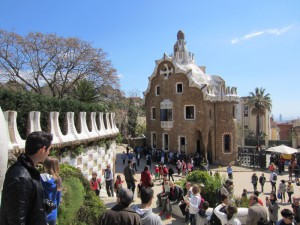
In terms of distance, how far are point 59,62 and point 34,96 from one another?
14807mm

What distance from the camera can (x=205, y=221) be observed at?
7.39m

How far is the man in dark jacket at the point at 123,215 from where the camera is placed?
336 centimetres

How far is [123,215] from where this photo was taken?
3387 mm

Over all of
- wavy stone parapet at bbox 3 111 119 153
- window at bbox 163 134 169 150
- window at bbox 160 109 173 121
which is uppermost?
window at bbox 160 109 173 121

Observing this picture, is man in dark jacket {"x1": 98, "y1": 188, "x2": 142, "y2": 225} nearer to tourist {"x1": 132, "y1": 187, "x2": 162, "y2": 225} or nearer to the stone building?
tourist {"x1": 132, "y1": 187, "x2": 162, "y2": 225}

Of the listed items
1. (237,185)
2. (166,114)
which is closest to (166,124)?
(166,114)

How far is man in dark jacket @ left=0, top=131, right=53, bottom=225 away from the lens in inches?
89.2

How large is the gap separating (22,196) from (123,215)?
141cm

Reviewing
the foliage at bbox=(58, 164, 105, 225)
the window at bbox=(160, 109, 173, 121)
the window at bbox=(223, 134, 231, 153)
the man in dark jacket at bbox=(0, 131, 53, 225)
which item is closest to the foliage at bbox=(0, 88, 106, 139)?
the foliage at bbox=(58, 164, 105, 225)

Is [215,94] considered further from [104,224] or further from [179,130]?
[104,224]

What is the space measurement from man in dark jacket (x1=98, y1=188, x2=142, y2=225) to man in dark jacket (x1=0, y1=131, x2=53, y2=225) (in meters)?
1.06

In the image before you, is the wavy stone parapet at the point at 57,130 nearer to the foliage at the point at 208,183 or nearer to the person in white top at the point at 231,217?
the foliage at the point at 208,183

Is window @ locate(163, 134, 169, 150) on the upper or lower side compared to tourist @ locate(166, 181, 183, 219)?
upper

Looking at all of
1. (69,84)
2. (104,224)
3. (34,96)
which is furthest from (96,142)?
(69,84)
